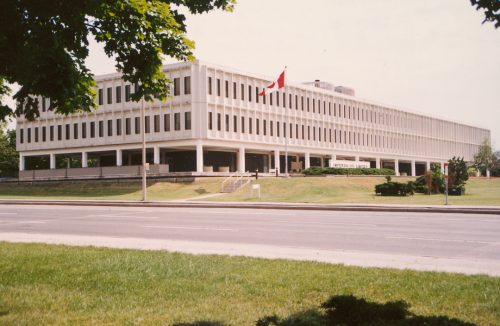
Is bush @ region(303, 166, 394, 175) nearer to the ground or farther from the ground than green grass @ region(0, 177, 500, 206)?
farther from the ground

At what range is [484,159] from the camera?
99875 millimetres

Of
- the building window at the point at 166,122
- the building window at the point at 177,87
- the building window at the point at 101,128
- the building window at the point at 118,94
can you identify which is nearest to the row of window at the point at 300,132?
the building window at the point at 177,87

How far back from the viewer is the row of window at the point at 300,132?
5652cm

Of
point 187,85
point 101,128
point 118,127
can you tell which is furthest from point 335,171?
point 101,128

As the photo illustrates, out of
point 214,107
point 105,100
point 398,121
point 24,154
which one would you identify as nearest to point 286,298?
point 214,107

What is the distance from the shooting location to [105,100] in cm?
6025

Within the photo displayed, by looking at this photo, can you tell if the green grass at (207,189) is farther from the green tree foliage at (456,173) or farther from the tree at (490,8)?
the tree at (490,8)

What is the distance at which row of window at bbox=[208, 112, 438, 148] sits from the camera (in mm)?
56516

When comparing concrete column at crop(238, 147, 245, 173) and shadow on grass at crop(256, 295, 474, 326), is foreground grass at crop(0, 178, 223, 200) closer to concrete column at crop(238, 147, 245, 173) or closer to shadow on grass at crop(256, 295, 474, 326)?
concrete column at crop(238, 147, 245, 173)

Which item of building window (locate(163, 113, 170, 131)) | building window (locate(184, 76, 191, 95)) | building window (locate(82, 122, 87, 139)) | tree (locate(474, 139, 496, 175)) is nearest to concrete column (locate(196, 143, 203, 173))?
building window (locate(163, 113, 170, 131))

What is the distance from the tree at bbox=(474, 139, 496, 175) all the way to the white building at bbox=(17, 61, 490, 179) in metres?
25.2

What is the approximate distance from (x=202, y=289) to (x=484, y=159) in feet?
340

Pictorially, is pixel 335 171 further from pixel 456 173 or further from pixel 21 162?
pixel 21 162

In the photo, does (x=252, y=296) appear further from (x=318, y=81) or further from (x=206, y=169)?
(x=318, y=81)
